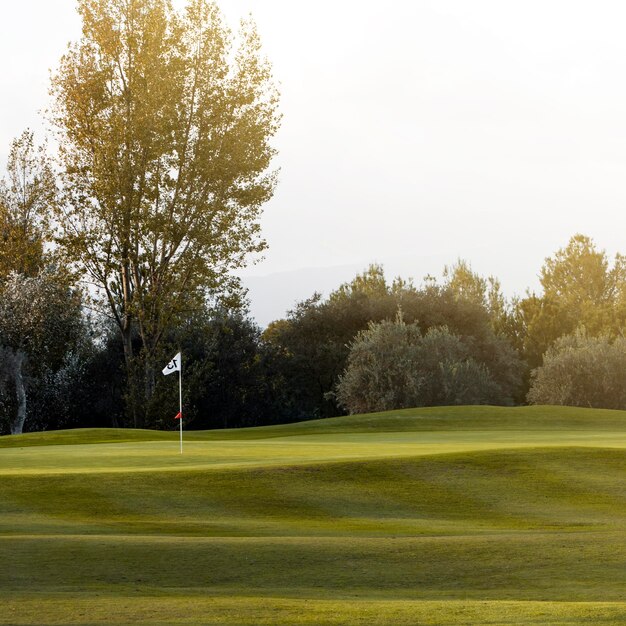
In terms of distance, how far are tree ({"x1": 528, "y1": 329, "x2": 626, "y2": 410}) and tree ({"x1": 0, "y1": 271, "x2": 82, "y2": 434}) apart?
25905 mm

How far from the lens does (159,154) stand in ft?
156

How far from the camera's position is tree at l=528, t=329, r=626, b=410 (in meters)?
57.9

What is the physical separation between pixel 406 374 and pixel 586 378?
10.6 meters

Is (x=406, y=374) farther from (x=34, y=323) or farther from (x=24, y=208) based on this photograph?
(x=24, y=208)

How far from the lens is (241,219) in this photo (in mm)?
49469

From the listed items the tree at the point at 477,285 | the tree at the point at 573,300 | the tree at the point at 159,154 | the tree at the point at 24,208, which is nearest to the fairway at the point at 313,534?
the tree at the point at 159,154

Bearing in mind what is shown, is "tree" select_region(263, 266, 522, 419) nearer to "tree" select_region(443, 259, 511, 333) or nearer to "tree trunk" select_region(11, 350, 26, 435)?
"tree" select_region(443, 259, 511, 333)

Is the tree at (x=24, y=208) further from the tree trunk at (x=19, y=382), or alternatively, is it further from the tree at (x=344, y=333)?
the tree at (x=344, y=333)

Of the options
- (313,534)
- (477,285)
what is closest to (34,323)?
(313,534)

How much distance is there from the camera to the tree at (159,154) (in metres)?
47.6

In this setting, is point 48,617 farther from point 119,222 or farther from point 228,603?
point 119,222

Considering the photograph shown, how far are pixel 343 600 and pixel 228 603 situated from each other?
1219 mm

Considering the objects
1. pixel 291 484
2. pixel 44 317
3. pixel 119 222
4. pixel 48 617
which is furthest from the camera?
pixel 44 317

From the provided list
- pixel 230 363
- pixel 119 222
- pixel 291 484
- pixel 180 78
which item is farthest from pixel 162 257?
pixel 291 484
